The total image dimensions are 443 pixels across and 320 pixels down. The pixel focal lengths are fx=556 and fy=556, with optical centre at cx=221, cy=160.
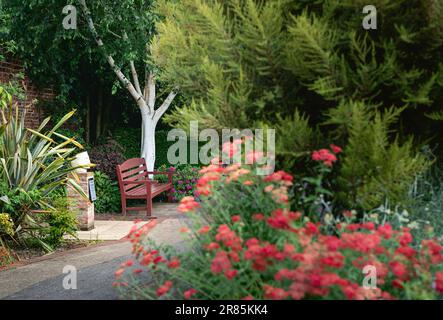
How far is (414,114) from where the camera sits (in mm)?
4457

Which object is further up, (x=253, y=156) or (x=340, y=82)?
(x=340, y=82)

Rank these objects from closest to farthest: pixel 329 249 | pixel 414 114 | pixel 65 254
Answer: pixel 329 249
pixel 414 114
pixel 65 254

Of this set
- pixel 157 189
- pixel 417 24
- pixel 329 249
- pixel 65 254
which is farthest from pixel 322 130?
pixel 157 189

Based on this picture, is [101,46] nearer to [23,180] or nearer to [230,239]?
[23,180]

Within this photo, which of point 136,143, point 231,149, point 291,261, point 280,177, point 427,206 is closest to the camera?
point 291,261

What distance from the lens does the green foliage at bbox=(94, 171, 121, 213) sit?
10859 mm

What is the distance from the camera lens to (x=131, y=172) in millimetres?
11055

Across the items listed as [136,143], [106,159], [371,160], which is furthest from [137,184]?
[371,160]

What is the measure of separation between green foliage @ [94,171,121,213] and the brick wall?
76.5 inches

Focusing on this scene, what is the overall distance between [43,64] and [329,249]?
9722 mm

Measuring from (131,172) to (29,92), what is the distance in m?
2.97

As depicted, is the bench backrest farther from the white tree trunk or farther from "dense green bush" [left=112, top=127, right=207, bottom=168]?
"dense green bush" [left=112, top=127, right=207, bottom=168]
